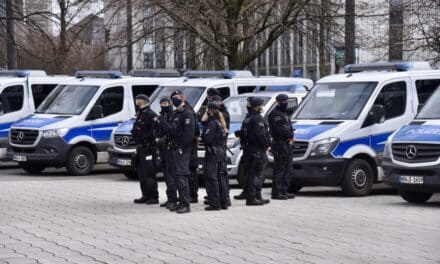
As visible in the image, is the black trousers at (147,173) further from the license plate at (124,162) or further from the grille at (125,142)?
the grille at (125,142)

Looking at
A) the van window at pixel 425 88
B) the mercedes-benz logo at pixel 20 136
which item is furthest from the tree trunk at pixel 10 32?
the van window at pixel 425 88

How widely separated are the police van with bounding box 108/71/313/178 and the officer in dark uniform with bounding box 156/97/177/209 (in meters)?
4.65

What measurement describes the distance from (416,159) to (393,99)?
8.72 ft

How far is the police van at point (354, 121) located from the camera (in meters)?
17.5

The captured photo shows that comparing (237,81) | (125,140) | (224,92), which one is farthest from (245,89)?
(125,140)

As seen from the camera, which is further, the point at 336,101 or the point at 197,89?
the point at 197,89

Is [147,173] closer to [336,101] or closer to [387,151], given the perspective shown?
[387,151]

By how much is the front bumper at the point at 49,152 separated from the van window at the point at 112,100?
1.18 m

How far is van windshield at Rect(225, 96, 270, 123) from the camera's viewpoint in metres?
20.2

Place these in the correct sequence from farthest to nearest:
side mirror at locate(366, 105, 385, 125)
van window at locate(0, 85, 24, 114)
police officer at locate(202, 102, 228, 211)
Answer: van window at locate(0, 85, 24, 114) → side mirror at locate(366, 105, 385, 125) → police officer at locate(202, 102, 228, 211)

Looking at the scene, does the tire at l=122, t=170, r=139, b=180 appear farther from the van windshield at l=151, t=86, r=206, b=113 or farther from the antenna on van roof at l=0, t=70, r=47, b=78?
the antenna on van roof at l=0, t=70, r=47, b=78

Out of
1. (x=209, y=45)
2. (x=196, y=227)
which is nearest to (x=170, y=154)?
(x=196, y=227)

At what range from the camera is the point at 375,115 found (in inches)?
703

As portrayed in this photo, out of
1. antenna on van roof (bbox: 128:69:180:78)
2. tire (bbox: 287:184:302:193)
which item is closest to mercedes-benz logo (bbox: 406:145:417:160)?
tire (bbox: 287:184:302:193)
